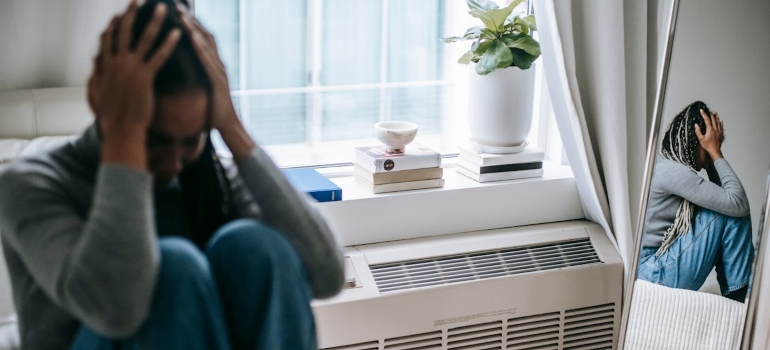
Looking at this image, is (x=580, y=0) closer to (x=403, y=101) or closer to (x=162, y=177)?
(x=403, y=101)

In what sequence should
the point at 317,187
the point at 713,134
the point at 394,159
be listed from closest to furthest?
the point at 317,187 < the point at 713,134 < the point at 394,159

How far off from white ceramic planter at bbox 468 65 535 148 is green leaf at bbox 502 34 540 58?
0.22 ft

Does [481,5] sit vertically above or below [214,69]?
above

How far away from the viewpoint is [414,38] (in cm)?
250

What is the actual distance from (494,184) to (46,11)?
135cm

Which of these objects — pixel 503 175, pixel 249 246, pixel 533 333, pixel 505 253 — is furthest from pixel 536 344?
pixel 249 246

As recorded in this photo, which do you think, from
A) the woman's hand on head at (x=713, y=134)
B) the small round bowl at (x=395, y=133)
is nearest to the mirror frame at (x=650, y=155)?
the woman's hand on head at (x=713, y=134)

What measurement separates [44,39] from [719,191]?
157 centimetres

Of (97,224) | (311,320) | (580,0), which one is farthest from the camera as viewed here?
(580,0)

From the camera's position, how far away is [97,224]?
764mm

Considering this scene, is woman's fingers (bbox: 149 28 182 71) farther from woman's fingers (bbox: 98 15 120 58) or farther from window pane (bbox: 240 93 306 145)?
window pane (bbox: 240 93 306 145)

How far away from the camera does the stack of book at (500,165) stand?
2.33m

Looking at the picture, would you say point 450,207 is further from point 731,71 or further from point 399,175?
point 731,71

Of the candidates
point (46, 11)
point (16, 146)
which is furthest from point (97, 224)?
point (46, 11)
